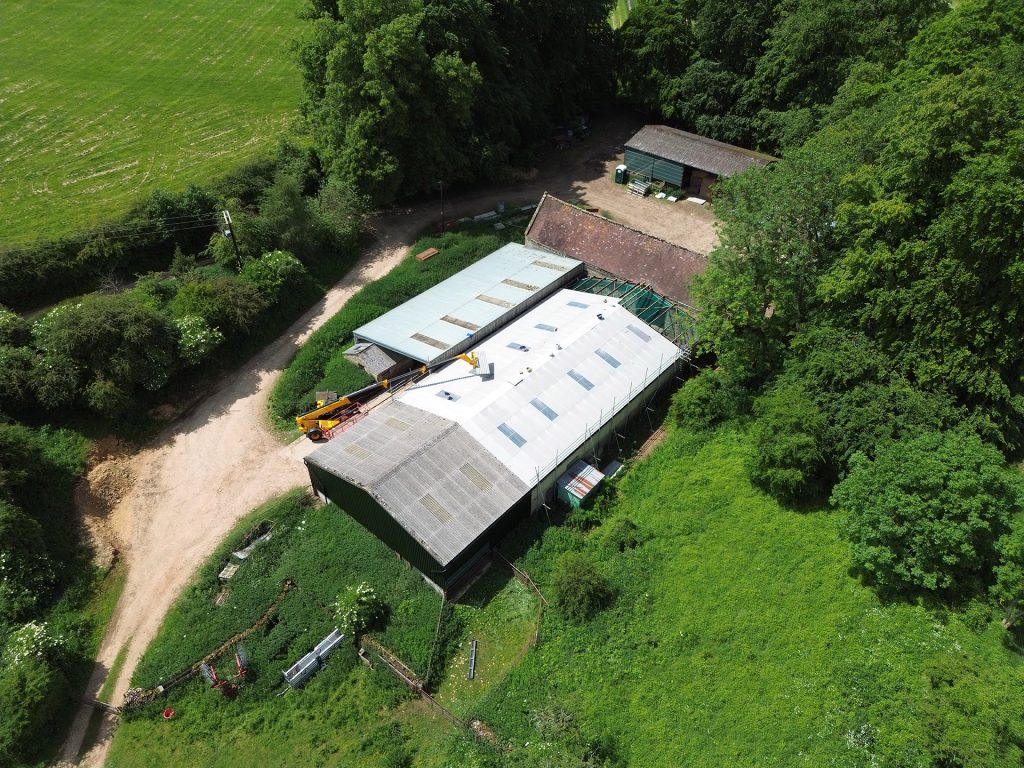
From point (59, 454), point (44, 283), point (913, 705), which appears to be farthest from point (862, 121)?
point (44, 283)

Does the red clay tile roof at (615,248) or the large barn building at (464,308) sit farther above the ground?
the red clay tile roof at (615,248)

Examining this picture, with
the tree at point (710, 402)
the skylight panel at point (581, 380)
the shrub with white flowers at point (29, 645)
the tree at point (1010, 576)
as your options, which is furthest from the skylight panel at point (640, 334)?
the shrub with white flowers at point (29, 645)

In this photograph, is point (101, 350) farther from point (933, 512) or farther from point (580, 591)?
point (933, 512)

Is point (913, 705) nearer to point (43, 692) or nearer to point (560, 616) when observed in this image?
point (560, 616)

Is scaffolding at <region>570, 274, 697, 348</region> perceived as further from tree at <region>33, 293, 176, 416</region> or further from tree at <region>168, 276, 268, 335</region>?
tree at <region>33, 293, 176, 416</region>

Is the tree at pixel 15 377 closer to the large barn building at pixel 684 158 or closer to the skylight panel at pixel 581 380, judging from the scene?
the skylight panel at pixel 581 380

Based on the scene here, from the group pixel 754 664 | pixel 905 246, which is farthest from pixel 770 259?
pixel 754 664

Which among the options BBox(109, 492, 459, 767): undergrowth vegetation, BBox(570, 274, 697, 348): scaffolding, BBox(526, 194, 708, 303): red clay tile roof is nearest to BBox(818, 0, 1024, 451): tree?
BBox(570, 274, 697, 348): scaffolding
